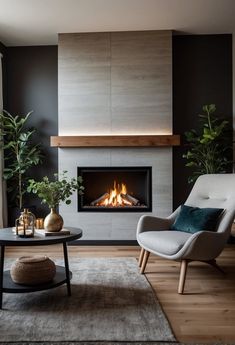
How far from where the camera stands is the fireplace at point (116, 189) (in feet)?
15.1

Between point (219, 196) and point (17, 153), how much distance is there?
8.70ft

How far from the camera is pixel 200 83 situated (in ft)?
15.8

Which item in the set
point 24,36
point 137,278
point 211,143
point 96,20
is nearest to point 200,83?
point 211,143

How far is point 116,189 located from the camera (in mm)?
4863

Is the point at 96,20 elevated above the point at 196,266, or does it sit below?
above

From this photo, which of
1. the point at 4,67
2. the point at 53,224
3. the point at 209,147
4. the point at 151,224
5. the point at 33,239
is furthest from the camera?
the point at 4,67

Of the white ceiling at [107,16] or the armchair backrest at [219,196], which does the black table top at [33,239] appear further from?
the white ceiling at [107,16]

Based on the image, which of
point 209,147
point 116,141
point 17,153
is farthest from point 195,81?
point 17,153

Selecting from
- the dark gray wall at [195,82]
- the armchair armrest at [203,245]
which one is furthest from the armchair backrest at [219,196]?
the dark gray wall at [195,82]

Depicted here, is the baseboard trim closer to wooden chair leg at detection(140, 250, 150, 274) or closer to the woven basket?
wooden chair leg at detection(140, 250, 150, 274)

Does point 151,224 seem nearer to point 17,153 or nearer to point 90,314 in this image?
point 90,314

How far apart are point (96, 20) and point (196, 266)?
293cm

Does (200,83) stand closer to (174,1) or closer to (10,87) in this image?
(174,1)

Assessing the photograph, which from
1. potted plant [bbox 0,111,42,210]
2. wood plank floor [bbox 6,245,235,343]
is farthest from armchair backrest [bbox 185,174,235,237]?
potted plant [bbox 0,111,42,210]
